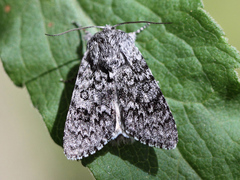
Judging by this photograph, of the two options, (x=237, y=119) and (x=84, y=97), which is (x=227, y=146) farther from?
(x=84, y=97)

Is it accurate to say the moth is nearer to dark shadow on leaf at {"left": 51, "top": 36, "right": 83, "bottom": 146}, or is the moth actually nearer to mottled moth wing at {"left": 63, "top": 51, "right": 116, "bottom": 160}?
mottled moth wing at {"left": 63, "top": 51, "right": 116, "bottom": 160}

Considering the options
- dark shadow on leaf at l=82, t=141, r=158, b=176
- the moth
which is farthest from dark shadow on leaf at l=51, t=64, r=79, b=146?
dark shadow on leaf at l=82, t=141, r=158, b=176

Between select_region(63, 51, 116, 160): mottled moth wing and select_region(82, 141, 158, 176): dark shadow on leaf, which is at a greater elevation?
select_region(63, 51, 116, 160): mottled moth wing

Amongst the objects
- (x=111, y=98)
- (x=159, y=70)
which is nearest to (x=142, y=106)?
(x=111, y=98)

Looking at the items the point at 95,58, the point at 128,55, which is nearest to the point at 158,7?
the point at 128,55

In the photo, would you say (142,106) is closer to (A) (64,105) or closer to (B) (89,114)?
(B) (89,114)

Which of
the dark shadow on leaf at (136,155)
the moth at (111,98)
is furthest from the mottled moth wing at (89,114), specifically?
the dark shadow on leaf at (136,155)

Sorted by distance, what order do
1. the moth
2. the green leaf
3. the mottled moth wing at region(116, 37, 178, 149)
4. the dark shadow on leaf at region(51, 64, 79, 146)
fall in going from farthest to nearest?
the dark shadow on leaf at region(51, 64, 79, 146) → the moth → the mottled moth wing at region(116, 37, 178, 149) → the green leaf

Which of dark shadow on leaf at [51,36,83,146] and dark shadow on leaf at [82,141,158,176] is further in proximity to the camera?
dark shadow on leaf at [51,36,83,146]

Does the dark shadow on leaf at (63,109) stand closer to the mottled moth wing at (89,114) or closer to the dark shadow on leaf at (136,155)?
the mottled moth wing at (89,114)
